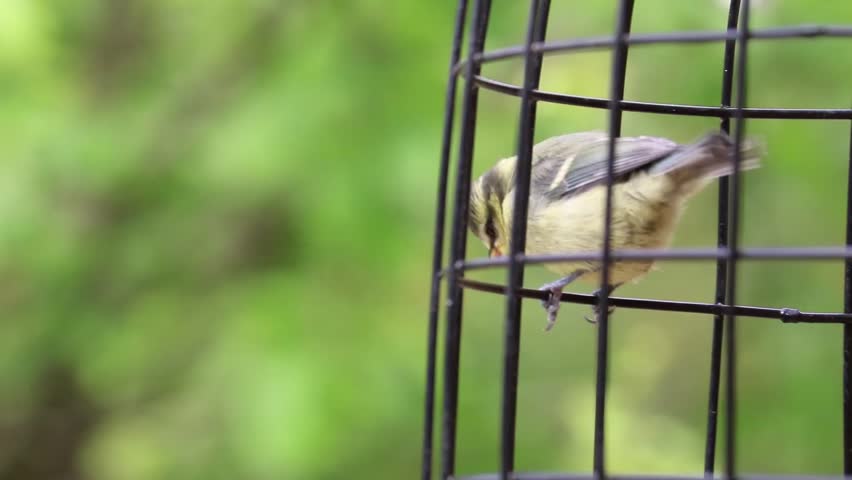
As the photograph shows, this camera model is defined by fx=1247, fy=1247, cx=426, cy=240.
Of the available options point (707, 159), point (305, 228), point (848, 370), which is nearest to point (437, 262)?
point (707, 159)

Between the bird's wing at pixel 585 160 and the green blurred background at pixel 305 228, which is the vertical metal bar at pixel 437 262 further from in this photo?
the green blurred background at pixel 305 228

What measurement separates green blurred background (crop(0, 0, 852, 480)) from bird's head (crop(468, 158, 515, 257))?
1226 millimetres

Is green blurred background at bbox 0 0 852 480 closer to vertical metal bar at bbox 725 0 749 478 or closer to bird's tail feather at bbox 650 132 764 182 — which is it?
bird's tail feather at bbox 650 132 764 182

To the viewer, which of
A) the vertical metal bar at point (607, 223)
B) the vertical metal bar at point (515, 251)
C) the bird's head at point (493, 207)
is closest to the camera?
the vertical metal bar at point (607, 223)

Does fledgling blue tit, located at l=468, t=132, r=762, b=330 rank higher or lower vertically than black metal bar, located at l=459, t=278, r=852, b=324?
higher

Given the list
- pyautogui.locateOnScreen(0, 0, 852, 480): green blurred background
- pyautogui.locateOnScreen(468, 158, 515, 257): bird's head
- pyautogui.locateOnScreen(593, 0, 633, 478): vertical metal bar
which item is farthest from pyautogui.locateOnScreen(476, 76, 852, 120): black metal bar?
pyautogui.locateOnScreen(0, 0, 852, 480): green blurred background

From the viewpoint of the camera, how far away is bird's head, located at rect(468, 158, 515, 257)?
3307 mm

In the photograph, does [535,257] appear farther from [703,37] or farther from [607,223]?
[703,37]

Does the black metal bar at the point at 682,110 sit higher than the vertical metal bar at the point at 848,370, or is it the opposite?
the black metal bar at the point at 682,110

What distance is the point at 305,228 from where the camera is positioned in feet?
16.4

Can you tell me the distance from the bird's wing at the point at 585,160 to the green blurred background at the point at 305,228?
145cm

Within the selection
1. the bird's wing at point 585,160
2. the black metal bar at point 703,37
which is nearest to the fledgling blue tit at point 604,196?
the bird's wing at point 585,160

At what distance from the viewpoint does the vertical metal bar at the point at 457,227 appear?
7.84ft

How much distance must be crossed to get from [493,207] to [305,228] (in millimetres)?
1769
